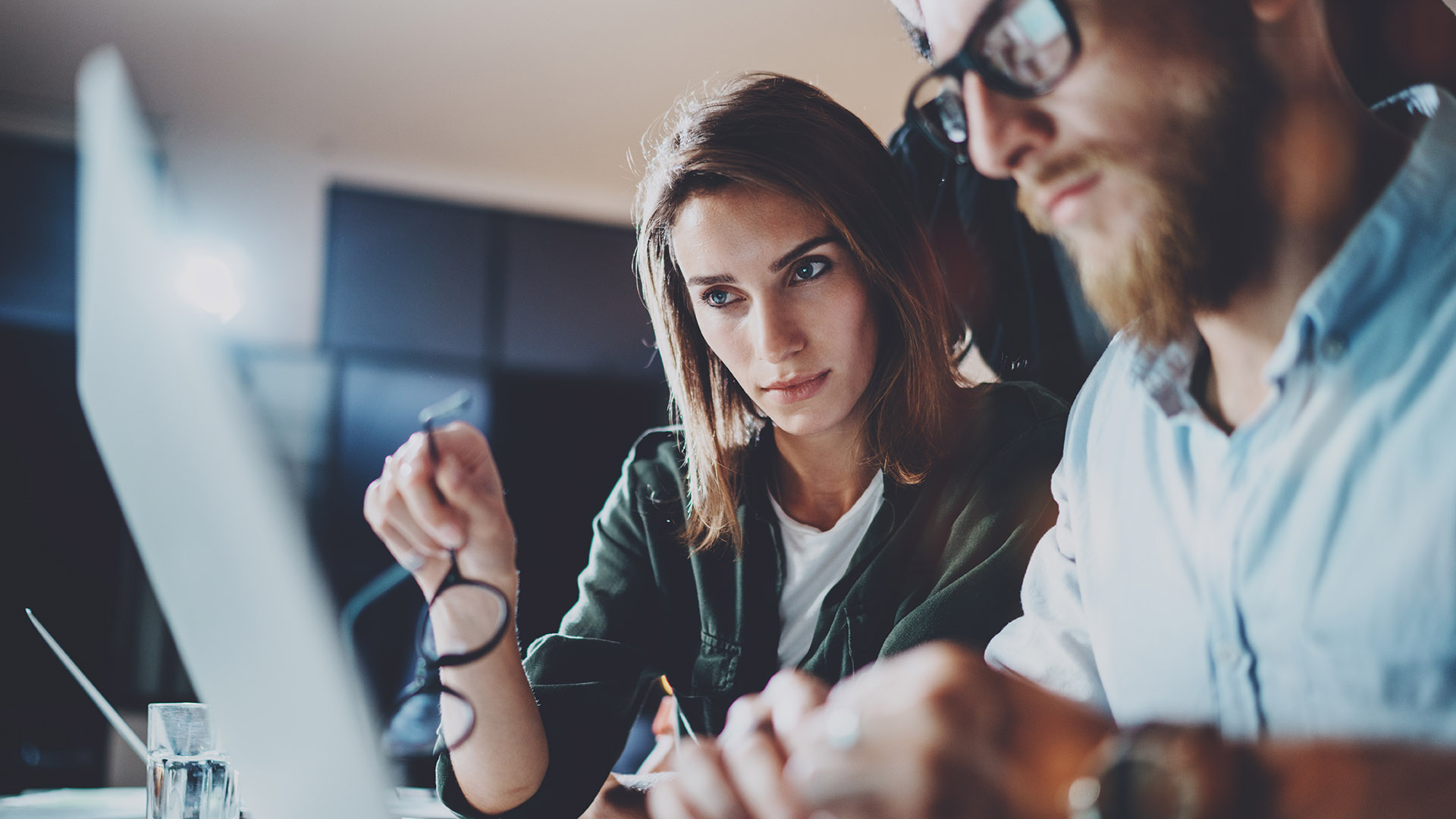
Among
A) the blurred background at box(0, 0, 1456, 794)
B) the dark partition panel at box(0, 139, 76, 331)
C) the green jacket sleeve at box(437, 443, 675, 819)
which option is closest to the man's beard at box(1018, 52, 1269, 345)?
the green jacket sleeve at box(437, 443, 675, 819)

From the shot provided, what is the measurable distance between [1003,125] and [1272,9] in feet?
0.57

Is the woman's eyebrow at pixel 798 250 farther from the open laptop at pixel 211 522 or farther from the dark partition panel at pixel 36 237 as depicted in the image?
the dark partition panel at pixel 36 237

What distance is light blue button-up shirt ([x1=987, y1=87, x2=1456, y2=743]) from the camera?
22.7 inches

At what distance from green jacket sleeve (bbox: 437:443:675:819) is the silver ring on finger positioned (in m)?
0.66

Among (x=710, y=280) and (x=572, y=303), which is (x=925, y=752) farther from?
(x=572, y=303)

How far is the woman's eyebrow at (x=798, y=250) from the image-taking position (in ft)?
3.90

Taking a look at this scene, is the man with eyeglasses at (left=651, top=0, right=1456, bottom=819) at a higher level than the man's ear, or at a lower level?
lower

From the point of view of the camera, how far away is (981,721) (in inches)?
17.3

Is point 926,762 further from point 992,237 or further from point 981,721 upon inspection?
point 992,237

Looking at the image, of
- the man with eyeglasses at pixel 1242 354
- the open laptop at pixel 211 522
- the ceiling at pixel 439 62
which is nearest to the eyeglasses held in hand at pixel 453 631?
the open laptop at pixel 211 522

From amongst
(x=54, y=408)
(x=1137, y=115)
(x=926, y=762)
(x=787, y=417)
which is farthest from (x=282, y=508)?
(x=54, y=408)

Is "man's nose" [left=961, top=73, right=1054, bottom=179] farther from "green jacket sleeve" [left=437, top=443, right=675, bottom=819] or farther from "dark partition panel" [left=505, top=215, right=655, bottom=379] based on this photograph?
"dark partition panel" [left=505, top=215, right=655, bottom=379]

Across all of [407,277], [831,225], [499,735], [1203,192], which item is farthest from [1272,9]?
[407,277]

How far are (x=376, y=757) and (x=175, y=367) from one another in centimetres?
21
